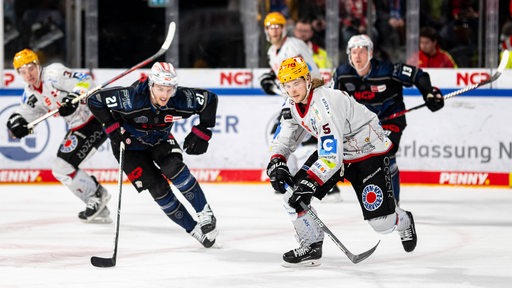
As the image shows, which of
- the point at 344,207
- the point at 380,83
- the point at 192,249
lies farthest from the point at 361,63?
the point at 192,249

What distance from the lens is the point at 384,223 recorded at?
601 centimetres

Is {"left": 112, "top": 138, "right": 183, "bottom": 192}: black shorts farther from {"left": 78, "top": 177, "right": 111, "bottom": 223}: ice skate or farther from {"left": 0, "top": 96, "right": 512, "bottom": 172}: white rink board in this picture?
{"left": 0, "top": 96, "right": 512, "bottom": 172}: white rink board

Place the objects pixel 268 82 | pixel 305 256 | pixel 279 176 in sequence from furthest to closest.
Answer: pixel 268 82 < pixel 305 256 < pixel 279 176

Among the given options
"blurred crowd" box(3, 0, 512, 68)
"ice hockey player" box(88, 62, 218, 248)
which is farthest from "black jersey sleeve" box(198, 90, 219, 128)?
"blurred crowd" box(3, 0, 512, 68)

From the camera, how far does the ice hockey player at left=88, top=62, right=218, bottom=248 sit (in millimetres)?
6418

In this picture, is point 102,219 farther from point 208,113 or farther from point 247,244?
point 208,113

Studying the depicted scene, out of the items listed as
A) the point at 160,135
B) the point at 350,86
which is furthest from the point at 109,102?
the point at 350,86

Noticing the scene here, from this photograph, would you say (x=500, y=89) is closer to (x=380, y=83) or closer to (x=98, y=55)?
(x=380, y=83)

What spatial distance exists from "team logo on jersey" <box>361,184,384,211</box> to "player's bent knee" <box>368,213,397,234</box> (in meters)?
0.08

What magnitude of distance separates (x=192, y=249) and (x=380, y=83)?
191cm

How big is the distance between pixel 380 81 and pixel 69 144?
6.89 feet

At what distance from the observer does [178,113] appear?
6469 millimetres

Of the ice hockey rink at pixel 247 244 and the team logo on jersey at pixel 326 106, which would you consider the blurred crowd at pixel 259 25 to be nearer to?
the ice hockey rink at pixel 247 244

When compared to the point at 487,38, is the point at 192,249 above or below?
below
